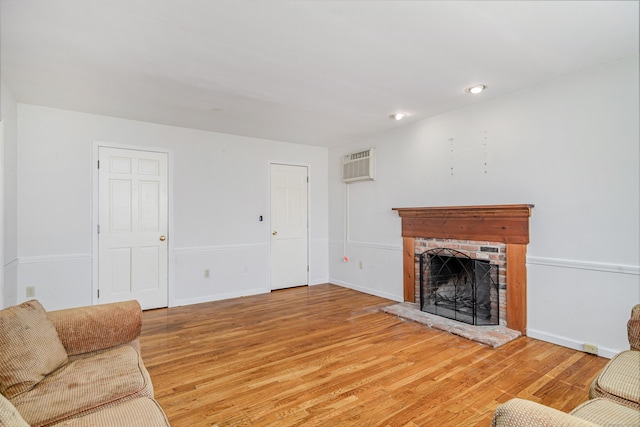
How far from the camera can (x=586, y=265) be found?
280 centimetres

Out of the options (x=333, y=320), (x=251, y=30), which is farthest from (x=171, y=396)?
(x=251, y=30)

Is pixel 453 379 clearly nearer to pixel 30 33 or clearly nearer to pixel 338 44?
pixel 338 44

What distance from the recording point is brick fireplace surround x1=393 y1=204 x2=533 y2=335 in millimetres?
3195

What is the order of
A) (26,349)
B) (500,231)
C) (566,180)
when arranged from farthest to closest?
(500,231) → (566,180) → (26,349)

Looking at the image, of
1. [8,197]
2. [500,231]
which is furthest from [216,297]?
[500,231]

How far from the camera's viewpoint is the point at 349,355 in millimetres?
2803

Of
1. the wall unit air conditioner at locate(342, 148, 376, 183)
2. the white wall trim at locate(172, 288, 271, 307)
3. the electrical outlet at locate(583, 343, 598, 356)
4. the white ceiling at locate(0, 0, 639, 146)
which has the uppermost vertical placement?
the white ceiling at locate(0, 0, 639, 146)

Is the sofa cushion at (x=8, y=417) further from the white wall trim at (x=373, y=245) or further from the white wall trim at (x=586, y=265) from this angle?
the white wall trim at (x=373, y=245)

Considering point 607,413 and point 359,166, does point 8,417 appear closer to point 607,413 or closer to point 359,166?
point 607,413

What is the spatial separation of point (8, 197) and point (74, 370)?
2.46 metres

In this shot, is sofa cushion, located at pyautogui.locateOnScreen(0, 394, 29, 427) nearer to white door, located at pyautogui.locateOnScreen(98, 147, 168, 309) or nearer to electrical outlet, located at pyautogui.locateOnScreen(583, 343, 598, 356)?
white door, located at pyautogui.locateOnScreen(98, 147, 168, 309)

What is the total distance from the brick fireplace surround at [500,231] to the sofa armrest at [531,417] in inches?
97.3

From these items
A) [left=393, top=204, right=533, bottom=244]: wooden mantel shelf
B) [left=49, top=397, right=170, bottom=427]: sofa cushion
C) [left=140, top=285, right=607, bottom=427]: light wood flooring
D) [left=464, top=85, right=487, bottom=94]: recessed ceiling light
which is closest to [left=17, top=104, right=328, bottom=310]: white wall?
[left=140, top=285, right=607, bottom=427]: light wood flooring

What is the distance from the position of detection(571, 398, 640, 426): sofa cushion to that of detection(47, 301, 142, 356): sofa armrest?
7.65 ft
